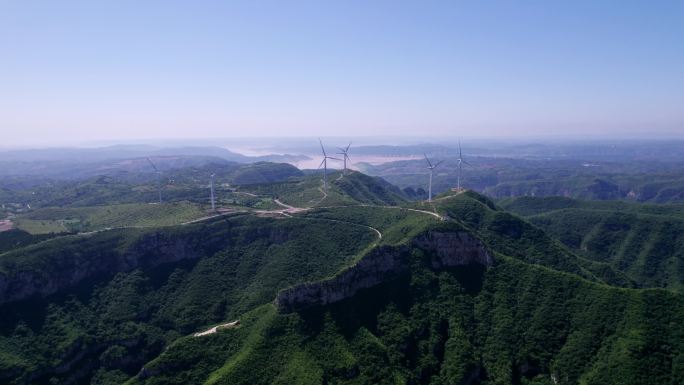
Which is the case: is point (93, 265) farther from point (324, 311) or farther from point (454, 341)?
point (454, 341)

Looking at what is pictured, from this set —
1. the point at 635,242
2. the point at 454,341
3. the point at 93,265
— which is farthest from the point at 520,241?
the point at 93,265

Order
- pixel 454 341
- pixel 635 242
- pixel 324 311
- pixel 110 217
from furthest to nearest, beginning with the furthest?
pixel 635 242, pixel 110 217, pixel 324 311, pixel 454 341

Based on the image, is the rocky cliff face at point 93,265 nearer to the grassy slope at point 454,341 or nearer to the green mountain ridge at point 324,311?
the green mountain ridge at point 324,311

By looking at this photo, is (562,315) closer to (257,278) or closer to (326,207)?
(257,278)

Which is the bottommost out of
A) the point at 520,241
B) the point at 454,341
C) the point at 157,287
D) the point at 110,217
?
the point at 454,341

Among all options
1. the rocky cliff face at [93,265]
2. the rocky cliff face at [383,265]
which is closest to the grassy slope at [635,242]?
the rocky cliff face at [383,265]
